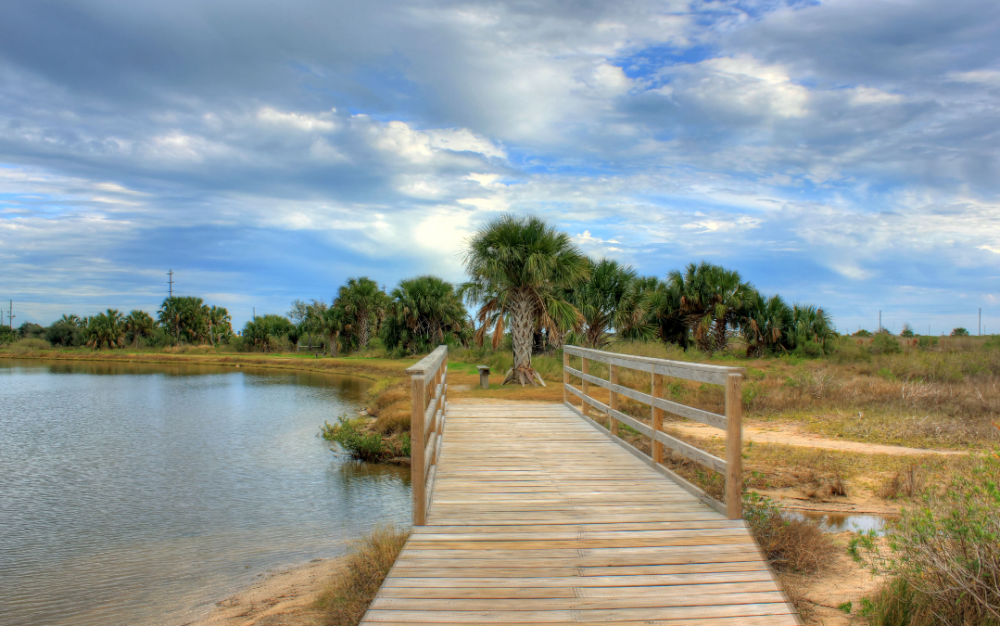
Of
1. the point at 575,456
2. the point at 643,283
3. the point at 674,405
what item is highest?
the point at 643,283

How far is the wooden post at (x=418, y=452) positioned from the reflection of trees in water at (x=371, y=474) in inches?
248

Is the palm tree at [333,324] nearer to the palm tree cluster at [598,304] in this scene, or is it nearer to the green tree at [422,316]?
the green tree at [422,316]

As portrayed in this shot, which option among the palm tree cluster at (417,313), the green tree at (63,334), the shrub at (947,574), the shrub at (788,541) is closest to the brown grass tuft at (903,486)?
the shrub at (788,541)

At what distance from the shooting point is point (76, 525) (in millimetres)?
9023

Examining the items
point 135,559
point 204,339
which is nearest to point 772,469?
point 135,559

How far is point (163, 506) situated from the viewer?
993 cm

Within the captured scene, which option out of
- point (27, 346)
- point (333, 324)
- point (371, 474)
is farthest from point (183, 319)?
point (371, 474)

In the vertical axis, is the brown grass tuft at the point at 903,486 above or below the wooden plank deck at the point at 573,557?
below

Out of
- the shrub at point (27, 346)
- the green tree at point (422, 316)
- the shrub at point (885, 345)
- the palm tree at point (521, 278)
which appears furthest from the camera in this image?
the shrub at point (27, 346)

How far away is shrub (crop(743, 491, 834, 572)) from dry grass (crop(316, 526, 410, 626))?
2.95 metres

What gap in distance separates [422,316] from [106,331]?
45.0 meters

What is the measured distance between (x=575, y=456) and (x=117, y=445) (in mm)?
13209

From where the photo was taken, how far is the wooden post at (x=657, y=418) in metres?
6.27

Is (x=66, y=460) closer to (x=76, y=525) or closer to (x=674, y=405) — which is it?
(x=76, y=525)
